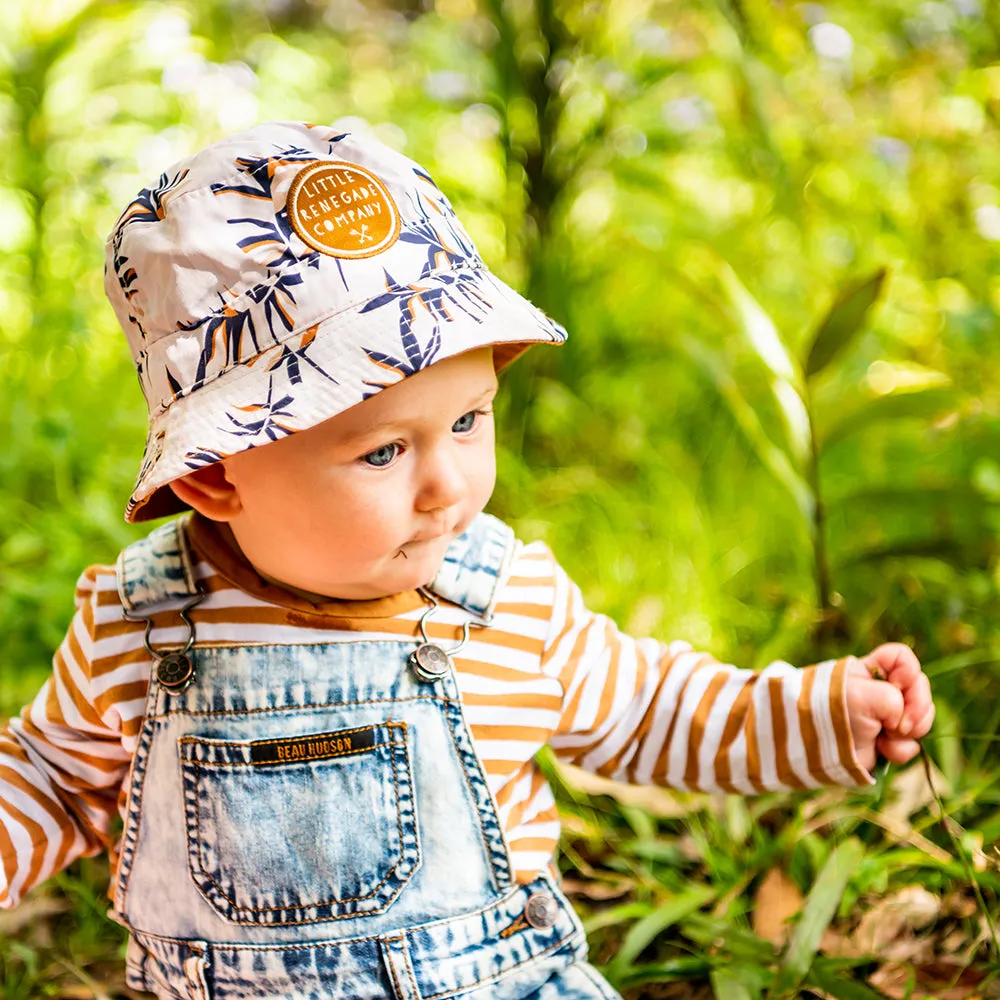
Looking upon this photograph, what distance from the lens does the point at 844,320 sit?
59.3 inches

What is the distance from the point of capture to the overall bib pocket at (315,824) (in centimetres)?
96

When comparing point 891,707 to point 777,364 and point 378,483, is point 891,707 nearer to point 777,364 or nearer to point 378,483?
point 378,483

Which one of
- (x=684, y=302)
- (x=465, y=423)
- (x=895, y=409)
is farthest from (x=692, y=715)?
(x=684, y=302)

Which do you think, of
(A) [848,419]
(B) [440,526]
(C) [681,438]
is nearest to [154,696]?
(B) [440,526]

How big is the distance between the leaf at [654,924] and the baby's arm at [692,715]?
0.68ft

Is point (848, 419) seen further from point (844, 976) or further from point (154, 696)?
point (154, 696)

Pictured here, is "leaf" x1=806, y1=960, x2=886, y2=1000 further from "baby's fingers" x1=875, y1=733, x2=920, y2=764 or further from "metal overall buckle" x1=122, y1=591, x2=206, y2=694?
"metal overall buckle" x1=122, y1=591, x2=206, y2=694

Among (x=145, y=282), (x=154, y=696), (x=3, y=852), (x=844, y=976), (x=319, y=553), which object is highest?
(x=145, y=282)

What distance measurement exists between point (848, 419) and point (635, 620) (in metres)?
0.46

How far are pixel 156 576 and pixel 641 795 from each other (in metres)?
0.77

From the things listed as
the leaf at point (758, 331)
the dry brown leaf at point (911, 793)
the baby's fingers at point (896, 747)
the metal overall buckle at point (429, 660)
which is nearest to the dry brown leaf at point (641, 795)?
the dry brown leaf at point (911, 793)

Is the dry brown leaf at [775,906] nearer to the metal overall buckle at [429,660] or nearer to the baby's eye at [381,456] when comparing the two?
the metal overall buckle at [429,660]

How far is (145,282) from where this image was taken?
0.91m

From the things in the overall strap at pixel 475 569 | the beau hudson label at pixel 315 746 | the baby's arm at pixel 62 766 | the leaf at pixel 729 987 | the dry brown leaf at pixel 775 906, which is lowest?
the dry brown leaf at pixel 775 906
